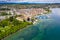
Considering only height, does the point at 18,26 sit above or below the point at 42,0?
above

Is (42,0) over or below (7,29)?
below

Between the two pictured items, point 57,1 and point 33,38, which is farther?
point 57,1

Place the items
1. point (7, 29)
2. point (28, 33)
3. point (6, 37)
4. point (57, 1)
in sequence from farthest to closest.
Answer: point (57, 1), point (28, 33), point (7, 29), point (6, 37)

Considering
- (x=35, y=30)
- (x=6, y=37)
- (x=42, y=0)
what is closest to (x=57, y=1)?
(x=42, y=0)

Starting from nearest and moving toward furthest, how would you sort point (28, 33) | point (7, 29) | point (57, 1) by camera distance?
point (7, 29)
point (28, 33)
point (57, 1)

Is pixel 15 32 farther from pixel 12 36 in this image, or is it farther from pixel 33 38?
pixel 33 38

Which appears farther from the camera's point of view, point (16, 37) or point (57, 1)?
point (57, 1)

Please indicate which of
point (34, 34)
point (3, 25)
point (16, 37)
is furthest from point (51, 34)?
point (3, 25)

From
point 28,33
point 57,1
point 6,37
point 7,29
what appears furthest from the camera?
point 57,1

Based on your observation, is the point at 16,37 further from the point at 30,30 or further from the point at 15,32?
the point at 30,30
